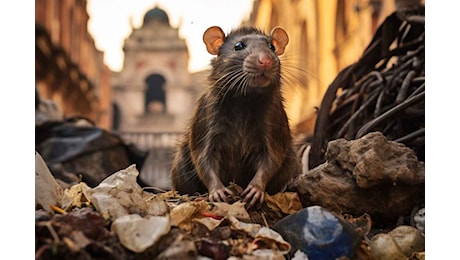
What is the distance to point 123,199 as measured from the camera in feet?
4.99

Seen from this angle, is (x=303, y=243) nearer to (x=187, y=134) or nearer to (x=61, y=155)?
(x=187, y=134)

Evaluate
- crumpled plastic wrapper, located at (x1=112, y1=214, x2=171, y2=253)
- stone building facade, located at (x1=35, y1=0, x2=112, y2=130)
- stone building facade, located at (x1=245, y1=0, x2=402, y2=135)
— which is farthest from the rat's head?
stone building facade, located at (x1=245, y1=0, x2=402, y2=135)

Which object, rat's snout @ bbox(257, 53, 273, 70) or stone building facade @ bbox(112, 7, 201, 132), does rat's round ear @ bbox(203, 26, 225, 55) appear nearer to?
rat's snout @ bbox(257, 53, 273, 70)

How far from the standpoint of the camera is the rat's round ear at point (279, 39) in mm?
1963

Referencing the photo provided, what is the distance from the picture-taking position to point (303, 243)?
1394 mm

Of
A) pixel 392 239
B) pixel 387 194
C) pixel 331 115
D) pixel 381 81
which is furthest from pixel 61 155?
pixel 392 239

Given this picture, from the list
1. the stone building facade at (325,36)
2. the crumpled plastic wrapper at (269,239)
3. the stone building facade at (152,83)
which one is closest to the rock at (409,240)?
the crumpled plastic wrapper at (269,239)

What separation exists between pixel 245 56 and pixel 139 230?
31.8 inches

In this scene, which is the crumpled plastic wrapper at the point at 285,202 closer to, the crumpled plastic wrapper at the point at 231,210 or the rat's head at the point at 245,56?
the crumpled plastic wrapper at the point at 231,210

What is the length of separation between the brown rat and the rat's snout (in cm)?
1

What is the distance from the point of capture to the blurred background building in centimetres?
630
